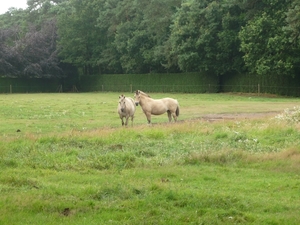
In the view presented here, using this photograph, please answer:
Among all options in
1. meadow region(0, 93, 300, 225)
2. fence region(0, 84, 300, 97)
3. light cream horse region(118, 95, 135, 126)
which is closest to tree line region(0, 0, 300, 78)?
fence region(0, 84, 300, 97)

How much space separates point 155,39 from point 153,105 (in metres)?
45.4

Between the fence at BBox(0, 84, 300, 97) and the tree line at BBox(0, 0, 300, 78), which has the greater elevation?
the tree line at BBox(0, 0, 300, 78)

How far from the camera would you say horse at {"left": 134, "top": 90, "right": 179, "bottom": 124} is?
23.7 meters

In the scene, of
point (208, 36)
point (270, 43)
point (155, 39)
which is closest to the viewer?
point (270, 43)

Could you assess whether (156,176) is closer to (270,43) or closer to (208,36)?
(270,43)

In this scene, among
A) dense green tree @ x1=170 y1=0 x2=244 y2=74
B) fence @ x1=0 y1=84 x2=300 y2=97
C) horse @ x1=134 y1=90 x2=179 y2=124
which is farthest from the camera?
dense green tree @ x1=170 y1=0 x2=244 y2=74

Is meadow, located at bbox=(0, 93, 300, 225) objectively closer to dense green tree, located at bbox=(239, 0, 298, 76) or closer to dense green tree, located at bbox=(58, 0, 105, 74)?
dense green tree, located at bbox=(239, 0, 298, 76)

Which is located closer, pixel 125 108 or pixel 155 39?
pixel 125 108

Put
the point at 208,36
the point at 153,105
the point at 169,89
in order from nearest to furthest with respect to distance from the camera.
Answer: the point at 153,105, the point at 208,36, the point at 169,89

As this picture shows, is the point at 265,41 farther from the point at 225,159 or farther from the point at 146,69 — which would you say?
the point at 225,159

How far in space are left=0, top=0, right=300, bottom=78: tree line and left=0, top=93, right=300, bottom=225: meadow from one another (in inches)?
790

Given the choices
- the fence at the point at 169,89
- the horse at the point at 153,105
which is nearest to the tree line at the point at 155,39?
the fence at the point at 169,89

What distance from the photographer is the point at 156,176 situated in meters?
11.1

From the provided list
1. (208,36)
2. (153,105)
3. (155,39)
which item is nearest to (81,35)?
(155,39)
